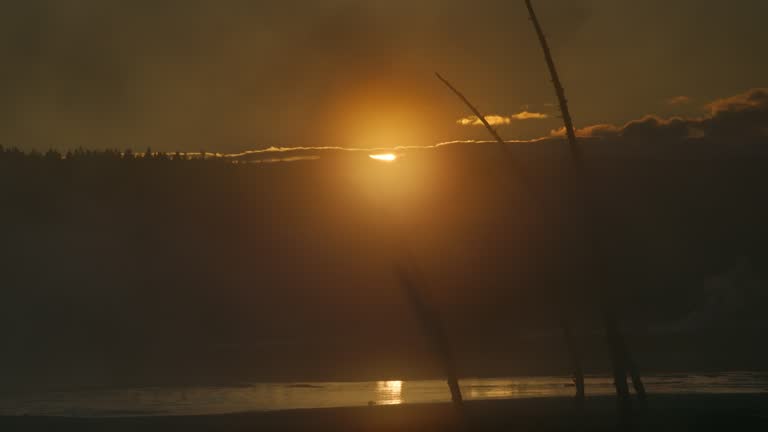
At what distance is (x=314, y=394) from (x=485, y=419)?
879 inches

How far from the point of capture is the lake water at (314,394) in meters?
59.3

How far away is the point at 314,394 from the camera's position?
67.9 m

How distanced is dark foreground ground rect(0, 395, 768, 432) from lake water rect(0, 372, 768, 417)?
4.44 meters

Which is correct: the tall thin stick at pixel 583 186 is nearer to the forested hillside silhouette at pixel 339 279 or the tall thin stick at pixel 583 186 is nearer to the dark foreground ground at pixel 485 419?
the dark foreground ground at pixel 485 419

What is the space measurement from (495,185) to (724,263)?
125 ft

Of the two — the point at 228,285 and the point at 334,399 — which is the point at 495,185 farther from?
the point at 334,399

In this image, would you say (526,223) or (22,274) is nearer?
(22,274)

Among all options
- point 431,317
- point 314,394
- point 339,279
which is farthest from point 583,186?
point 339,279

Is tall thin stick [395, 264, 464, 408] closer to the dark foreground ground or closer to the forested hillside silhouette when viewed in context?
the dark foreground ground

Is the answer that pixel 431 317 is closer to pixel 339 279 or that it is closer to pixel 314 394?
pixel 314 394

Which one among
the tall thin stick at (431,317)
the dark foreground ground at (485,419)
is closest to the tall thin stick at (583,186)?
the dark foreground ground at (485,419)

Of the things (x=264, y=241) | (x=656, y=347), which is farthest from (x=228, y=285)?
(x=656, y=347)

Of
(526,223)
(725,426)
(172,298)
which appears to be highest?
(526,223)

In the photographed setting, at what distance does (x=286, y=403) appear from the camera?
6141 cm
